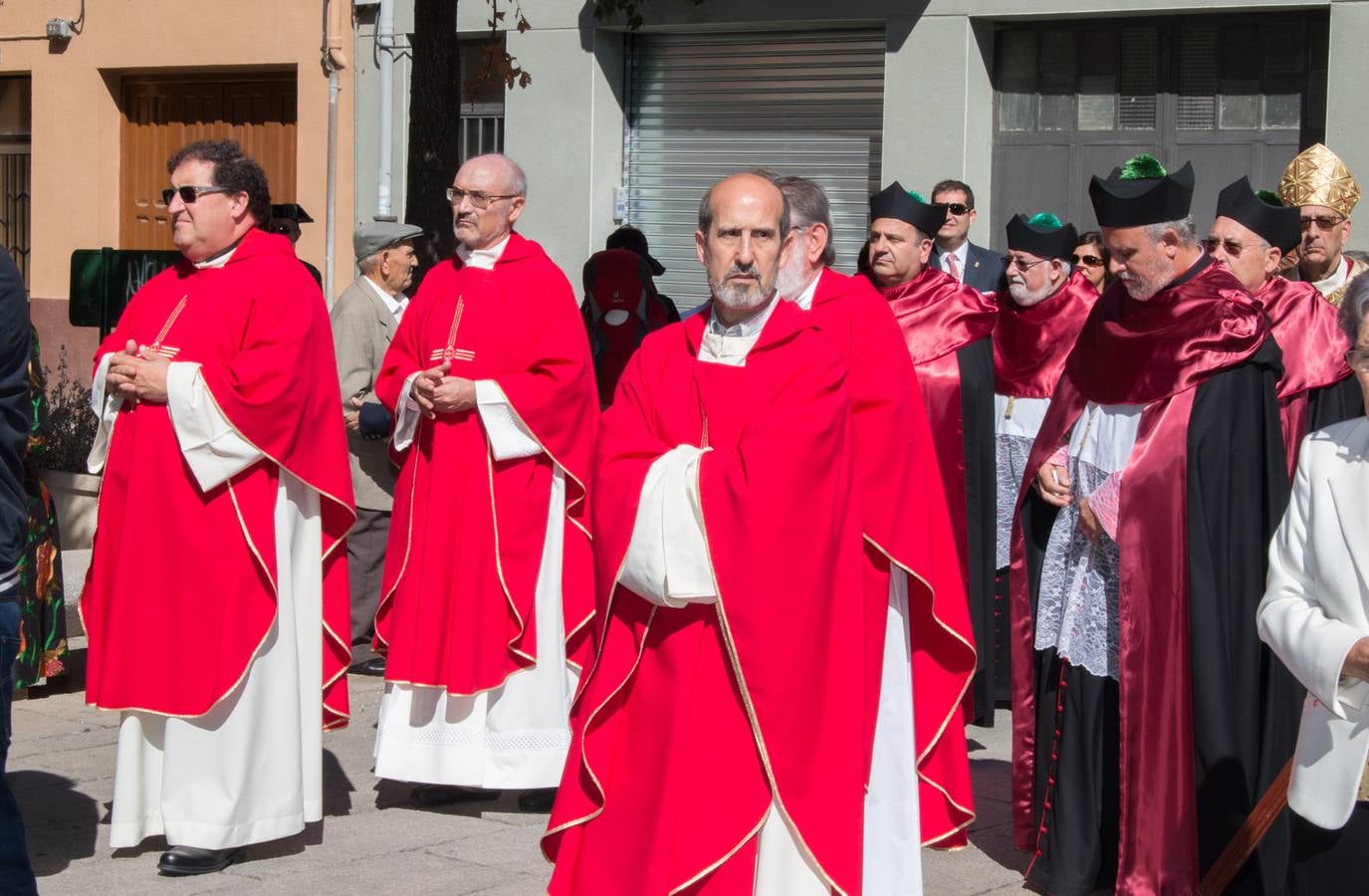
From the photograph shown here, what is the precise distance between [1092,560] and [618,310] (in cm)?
512

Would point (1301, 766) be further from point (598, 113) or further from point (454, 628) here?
point (598, 113)

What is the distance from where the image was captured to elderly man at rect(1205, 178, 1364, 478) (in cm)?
628

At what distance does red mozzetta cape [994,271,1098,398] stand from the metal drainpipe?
26.2 ft

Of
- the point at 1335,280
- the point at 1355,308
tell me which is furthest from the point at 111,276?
the point at 1355,308

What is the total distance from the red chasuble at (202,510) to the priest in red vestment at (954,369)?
2.12 metres

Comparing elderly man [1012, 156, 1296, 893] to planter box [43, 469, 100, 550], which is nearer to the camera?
elderly man [1012, 156, 1296, 893]

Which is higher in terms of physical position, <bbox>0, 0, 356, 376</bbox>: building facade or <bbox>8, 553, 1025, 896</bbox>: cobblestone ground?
<bbox>0, 0, 356, 376</bbox>: building facade

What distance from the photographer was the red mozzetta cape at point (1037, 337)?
8102 mm

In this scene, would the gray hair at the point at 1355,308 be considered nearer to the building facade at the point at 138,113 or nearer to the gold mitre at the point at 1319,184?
the gold mitre at the point at 1319,184

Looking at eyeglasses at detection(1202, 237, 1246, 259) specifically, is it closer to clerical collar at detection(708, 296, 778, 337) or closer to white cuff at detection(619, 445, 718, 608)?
clerical collar at detection(708, 296, 778, 337)

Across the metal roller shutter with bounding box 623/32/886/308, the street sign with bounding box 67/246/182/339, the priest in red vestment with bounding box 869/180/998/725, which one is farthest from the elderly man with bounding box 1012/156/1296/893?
the metal roller shutter with bounding box 623/32/886/308

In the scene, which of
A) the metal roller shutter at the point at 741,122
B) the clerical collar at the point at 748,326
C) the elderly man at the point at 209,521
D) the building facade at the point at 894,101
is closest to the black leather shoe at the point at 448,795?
the elderly man at the point at 209,521

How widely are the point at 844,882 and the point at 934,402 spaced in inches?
125

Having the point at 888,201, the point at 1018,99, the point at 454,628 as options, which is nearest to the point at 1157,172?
the point at 888,201
